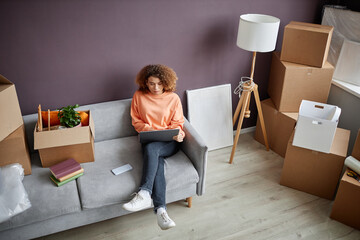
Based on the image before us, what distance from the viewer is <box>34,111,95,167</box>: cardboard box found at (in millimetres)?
2158

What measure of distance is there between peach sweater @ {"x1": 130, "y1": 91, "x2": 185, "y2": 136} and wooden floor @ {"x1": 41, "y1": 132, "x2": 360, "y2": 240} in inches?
26.0

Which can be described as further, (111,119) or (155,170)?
(111,119)

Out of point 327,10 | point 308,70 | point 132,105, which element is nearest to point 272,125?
point 308,70

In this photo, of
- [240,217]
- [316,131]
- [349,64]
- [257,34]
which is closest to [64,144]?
[240,217]

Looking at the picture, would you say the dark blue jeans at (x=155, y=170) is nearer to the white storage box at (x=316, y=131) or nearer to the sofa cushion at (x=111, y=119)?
the sofa cushion at (x=111, y=119)

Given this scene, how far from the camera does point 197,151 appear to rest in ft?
7.59

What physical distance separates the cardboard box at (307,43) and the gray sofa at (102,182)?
1210 millimetres

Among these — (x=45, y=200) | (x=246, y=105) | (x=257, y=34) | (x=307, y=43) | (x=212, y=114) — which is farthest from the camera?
(x=212, y=114)

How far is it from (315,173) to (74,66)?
7.05 ft

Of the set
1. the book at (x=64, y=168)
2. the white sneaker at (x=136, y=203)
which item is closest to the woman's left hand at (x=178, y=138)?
the white sneaker at (x=136, y=203)

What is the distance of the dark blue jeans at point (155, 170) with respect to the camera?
2.18 metres

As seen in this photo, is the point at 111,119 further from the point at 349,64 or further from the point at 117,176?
the point at 349,64

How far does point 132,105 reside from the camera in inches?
101

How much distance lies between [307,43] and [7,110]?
8.02 feet
